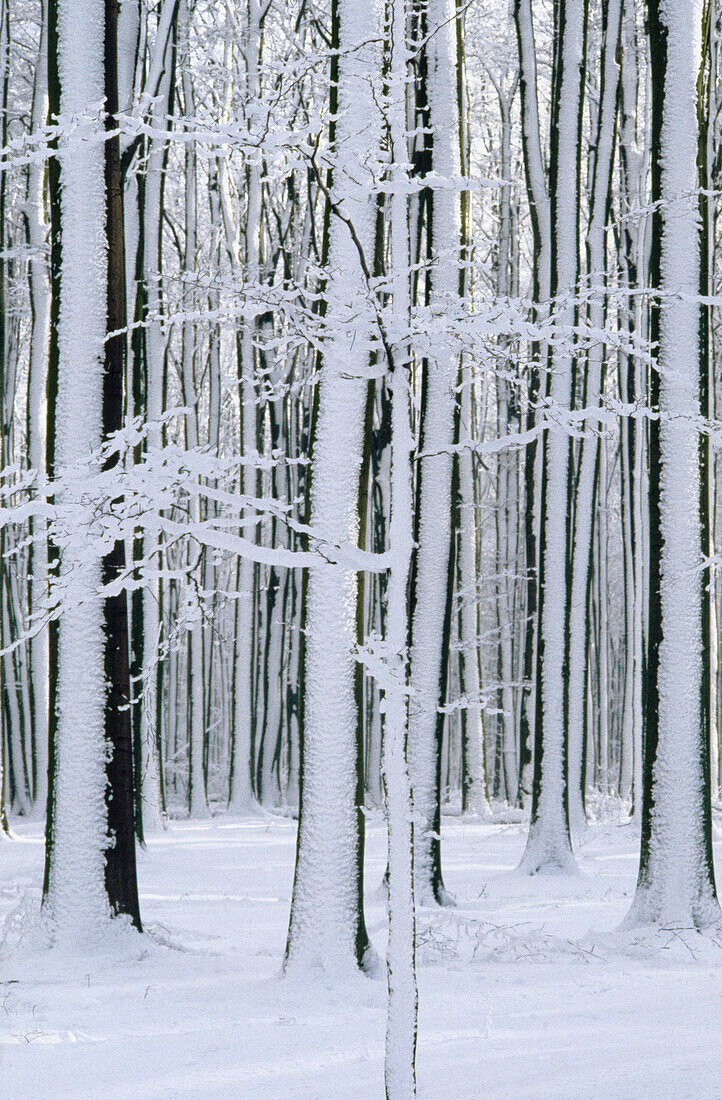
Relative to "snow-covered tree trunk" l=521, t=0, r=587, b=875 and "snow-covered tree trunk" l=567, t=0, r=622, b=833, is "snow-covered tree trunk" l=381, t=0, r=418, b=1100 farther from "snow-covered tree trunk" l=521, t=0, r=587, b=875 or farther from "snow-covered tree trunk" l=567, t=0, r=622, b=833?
"snow-covered tree trunk" l=567, t=0, r=622, b=833

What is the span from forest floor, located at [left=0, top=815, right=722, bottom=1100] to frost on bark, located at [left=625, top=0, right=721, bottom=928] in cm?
42

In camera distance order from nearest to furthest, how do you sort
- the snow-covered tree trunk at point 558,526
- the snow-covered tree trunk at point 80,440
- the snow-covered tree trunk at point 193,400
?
1. the snow-covered tree trunk at point 80,440
2. the snow-covered tree trunk at point 558,526
3. the snow-covered tree trunk at point 193,400

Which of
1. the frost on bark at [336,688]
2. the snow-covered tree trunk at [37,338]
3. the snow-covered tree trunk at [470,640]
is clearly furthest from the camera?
the snow-covered tree trunk at [470,640]

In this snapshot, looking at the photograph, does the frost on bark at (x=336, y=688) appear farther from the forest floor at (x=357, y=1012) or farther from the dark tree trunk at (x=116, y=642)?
the dark tree trunk at (x=116, y=642)

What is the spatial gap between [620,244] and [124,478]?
47.9ft

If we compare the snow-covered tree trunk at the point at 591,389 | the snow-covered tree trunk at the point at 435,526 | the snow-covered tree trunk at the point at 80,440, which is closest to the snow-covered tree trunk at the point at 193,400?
the snow-covered tree trunk at the point at 591,389

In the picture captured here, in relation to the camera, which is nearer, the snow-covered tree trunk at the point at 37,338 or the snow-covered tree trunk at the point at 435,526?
the snow-covered tree trunk at the point at 435,526

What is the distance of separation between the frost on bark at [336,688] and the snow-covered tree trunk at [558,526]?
15.9ft

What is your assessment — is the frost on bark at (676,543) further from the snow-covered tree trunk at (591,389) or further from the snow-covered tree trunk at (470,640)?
the snow-covered tree trunk at (470,640)

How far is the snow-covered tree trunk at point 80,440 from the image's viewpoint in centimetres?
632

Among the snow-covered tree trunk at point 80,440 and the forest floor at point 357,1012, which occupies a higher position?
the snow-covered tree trunk at point 80,440

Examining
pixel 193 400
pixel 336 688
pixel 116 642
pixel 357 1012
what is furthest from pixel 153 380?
pixel 357 1012

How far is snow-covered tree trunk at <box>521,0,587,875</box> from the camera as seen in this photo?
10.2 m

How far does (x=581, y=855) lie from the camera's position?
1175cm
